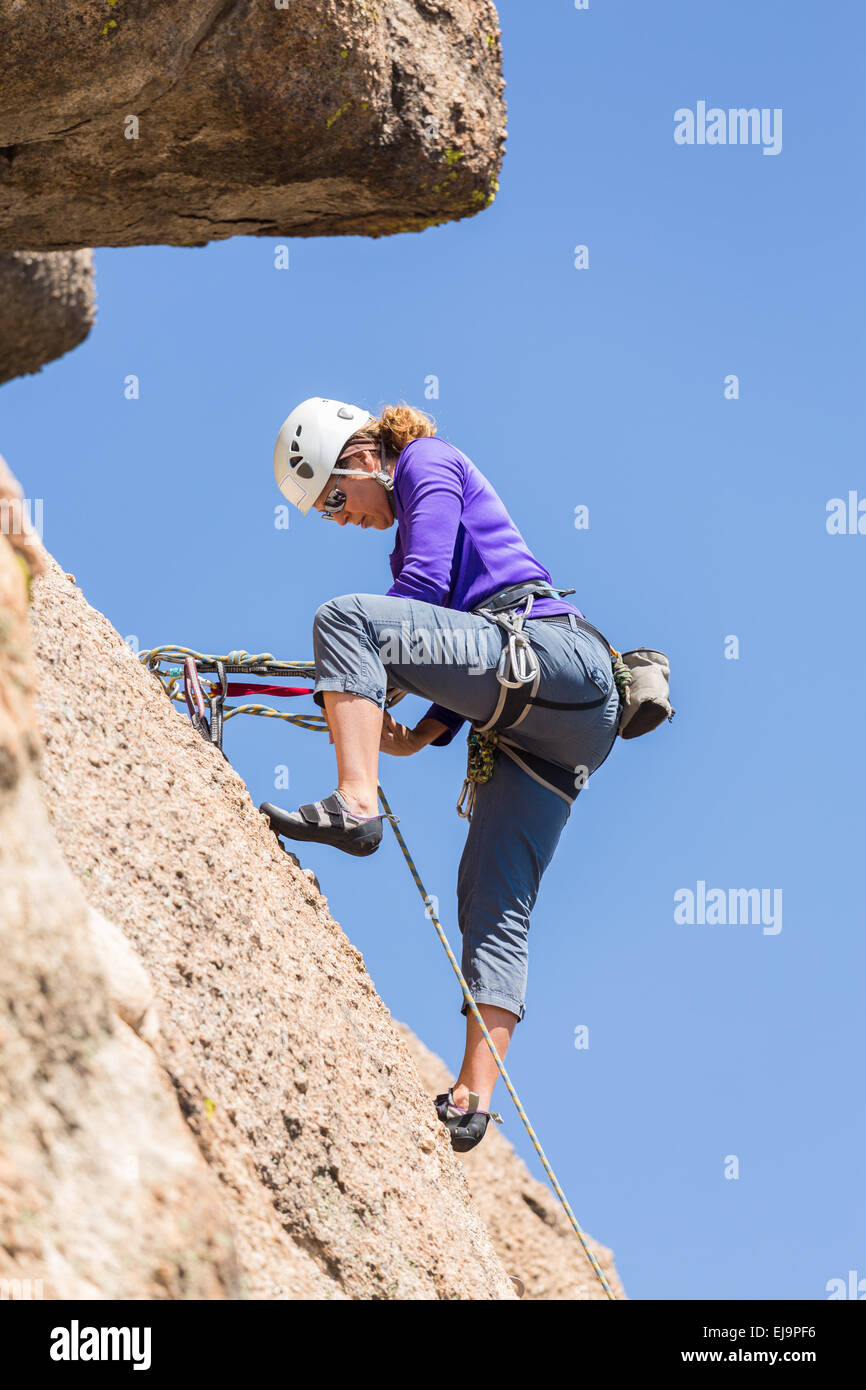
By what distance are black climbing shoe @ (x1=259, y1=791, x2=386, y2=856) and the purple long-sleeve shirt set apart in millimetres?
818

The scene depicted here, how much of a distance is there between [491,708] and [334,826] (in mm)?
754

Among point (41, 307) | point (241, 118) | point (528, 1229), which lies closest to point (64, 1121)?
point (241, 118)

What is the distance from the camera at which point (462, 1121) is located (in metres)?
5.33

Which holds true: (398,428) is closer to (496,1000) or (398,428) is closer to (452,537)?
(452,537)

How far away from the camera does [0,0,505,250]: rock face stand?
670 centimetres

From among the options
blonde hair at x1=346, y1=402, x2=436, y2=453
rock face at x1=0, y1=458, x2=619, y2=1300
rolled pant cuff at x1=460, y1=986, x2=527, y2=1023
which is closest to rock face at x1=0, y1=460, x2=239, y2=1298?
rock face at x1=0, y1=458, x2=619, y2=1300

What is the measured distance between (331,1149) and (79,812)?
1.27 meters

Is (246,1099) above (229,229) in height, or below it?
below

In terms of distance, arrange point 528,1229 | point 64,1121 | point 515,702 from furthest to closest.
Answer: point 528,1229 < point 515,702 < point 64,1121

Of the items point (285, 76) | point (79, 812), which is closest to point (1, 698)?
point (79, 812)

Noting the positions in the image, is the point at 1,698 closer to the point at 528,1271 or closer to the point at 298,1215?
the point at 298,1215

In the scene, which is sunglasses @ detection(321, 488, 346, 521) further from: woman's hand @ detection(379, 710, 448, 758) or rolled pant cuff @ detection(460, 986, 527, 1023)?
rolled pant cuff @ detection(460, 986, 527, 1023)

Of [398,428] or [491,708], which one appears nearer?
[491,708]

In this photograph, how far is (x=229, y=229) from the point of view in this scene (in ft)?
26.7
